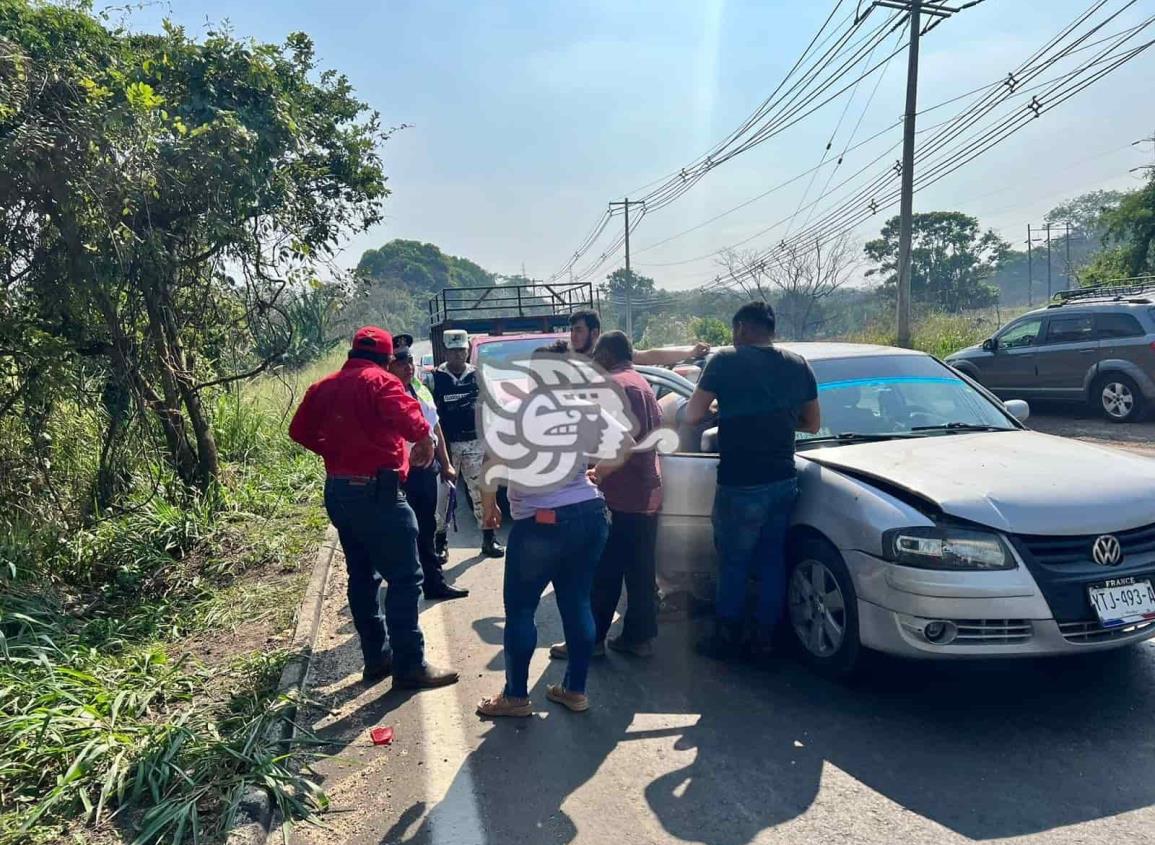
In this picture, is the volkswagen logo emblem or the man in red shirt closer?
the volkswagen logo emblem

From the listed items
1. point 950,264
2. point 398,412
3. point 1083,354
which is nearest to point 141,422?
point 398,412

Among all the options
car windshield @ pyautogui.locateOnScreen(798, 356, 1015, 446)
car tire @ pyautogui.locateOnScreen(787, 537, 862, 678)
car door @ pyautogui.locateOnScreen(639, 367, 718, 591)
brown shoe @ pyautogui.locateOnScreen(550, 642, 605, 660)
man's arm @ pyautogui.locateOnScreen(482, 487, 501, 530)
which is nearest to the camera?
car tire @ pyautogui.locateOnScreen(787, 537, 862, 678)

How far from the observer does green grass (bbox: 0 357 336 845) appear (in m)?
3.08

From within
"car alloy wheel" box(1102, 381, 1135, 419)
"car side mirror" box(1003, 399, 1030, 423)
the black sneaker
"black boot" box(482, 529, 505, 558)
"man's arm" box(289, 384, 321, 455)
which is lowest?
the black sneaker

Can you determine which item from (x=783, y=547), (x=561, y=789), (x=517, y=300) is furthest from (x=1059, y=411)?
(x=561, y=789)

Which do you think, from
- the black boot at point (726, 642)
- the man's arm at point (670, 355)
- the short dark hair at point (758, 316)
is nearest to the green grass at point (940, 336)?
the man's arm at point (670, 355)

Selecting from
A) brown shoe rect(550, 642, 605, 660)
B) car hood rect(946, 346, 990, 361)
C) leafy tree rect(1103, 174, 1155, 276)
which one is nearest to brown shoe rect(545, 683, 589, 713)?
brown shoe rect(550, 642, 605, 660)

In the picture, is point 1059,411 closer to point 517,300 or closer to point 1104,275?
point 517,300

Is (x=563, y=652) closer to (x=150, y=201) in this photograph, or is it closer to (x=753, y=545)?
Result: (x=753, y=545)

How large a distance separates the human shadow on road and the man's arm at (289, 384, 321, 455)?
1.71m

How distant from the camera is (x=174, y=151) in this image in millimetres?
5277

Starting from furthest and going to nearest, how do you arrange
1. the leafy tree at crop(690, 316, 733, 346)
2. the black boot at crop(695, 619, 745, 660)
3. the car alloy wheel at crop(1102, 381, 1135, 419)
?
the leafy tree at crop(690, 316, 733, 346) < the car alloy wheel at crop(1102, 381, 1135, 419) < the black boot at crop(695, 619, 745, 660)

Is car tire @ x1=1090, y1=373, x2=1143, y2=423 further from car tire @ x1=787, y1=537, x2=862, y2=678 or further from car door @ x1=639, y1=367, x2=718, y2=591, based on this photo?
car tire @ x1=787, y1=537, x2=862, y2=678

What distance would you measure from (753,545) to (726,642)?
617 millimetres
